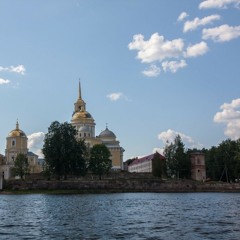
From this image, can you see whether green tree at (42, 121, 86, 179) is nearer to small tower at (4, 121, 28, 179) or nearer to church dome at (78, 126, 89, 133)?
church dome at (78, 126, 89, 133)

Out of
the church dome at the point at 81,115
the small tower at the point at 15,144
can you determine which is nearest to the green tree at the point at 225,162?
the church dome at the point at 81,115

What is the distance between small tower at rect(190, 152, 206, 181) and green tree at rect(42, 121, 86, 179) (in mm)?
35030

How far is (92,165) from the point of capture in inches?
4306

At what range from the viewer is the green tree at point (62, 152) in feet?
317

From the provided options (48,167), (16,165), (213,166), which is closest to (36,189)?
(48,167)

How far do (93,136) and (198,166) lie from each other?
37.2 meters

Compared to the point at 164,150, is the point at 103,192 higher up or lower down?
lower down

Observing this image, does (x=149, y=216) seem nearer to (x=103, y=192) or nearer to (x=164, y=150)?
(x=103, y=192)

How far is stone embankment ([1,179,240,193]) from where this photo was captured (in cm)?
8956

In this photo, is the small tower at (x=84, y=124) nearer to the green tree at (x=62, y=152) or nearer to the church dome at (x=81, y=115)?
the church dome at (x=81, y=115)

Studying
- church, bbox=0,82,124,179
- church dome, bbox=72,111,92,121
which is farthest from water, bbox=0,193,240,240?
church dome, bbox=72,111,92,121

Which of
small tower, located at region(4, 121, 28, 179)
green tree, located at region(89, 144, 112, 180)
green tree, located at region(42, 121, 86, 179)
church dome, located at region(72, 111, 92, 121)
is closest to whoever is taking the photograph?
green tree, located at region(42, 121, 86, 179)

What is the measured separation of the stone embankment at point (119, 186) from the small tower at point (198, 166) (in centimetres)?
2587

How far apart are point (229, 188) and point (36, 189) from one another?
127ft
